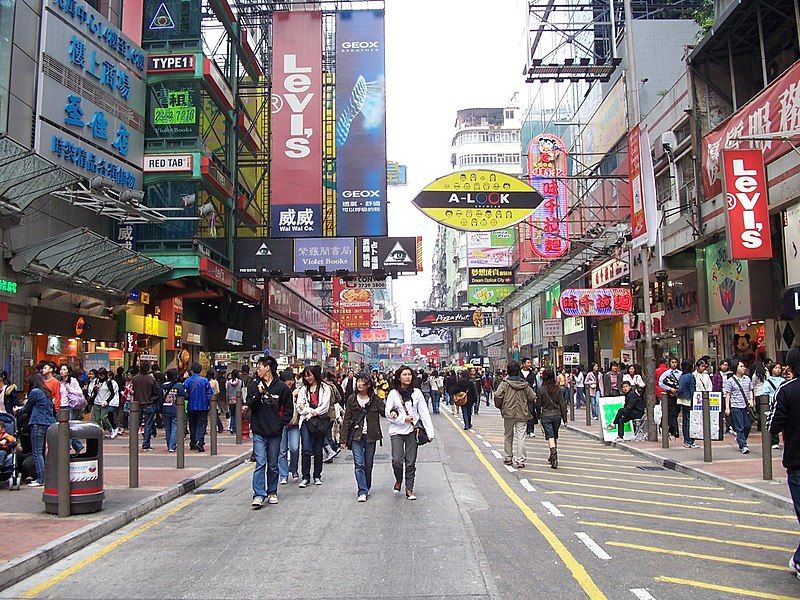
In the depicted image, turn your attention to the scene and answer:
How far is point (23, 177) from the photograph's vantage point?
15289 mm

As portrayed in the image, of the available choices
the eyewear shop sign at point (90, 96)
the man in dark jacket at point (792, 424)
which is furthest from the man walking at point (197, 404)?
the man in dark jacket at point (792, 424)

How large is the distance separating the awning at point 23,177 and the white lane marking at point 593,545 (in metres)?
11.6

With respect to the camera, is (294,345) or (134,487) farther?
(294,345)

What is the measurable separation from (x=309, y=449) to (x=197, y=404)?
16.7 feet

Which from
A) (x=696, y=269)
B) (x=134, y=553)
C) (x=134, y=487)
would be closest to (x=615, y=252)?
(x=696, y=269)

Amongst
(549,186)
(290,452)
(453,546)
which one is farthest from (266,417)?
(549,186)

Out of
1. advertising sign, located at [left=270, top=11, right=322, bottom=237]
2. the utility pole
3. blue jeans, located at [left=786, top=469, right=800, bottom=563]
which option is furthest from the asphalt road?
advertising sign, located at [left=270, top=11, right=322, bottom=237]

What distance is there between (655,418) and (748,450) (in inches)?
115

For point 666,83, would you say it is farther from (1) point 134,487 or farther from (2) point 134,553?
(2) point 134,553

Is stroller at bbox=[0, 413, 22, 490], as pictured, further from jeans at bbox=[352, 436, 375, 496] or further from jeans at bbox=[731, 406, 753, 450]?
jeans at bbox=[731, 406, 753, 450]

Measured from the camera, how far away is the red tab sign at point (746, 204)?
17328mm

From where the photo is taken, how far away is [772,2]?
19500 millimetres

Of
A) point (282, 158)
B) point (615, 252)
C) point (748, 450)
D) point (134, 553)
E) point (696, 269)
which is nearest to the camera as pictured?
point (134, 553)

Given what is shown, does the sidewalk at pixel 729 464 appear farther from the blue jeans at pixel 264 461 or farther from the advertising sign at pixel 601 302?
the advertising sign at pixel 601 302
